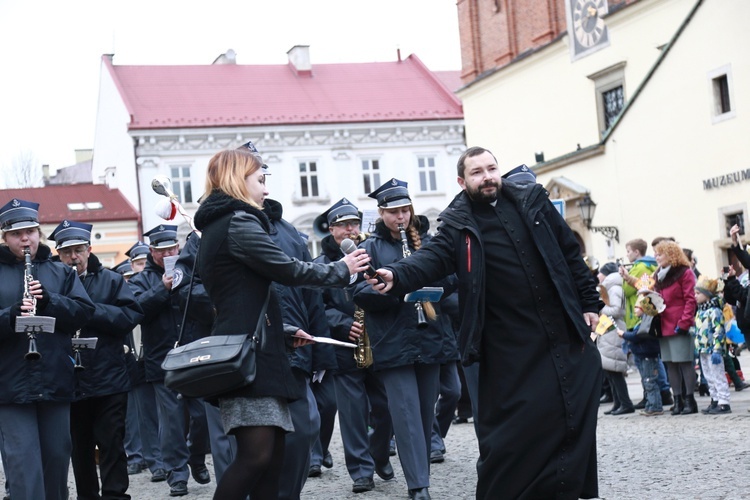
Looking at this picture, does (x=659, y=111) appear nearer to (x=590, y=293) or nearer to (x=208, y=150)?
(x=590, y=293)

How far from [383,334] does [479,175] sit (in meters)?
2.67

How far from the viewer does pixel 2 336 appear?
7629mm

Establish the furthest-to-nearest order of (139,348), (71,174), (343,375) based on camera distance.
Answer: (71,174), (139,348), (343,375)

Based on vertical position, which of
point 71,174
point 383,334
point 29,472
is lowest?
point 29,472

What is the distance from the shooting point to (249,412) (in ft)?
19.9

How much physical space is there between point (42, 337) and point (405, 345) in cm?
272

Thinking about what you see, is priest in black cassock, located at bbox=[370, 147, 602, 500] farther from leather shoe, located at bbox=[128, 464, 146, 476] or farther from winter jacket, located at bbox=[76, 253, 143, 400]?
leather shoe, located at bbox=[128, 464, 146, 476]

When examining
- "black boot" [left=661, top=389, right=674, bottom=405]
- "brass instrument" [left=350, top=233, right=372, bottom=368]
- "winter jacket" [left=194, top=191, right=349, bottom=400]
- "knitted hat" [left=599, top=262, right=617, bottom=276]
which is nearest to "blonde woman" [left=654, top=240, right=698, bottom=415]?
"black boot" [left=661, top=389, right=674, bottom=405]

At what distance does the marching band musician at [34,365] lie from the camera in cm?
759

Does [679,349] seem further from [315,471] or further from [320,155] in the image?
[320,155]

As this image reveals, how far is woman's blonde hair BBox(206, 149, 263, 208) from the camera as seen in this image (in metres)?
6.33

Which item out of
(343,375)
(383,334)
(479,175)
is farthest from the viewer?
(343,375)

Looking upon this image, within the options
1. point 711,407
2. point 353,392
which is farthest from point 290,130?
point 353,392

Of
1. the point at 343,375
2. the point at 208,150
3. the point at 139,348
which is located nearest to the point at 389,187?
the point at 343,375
